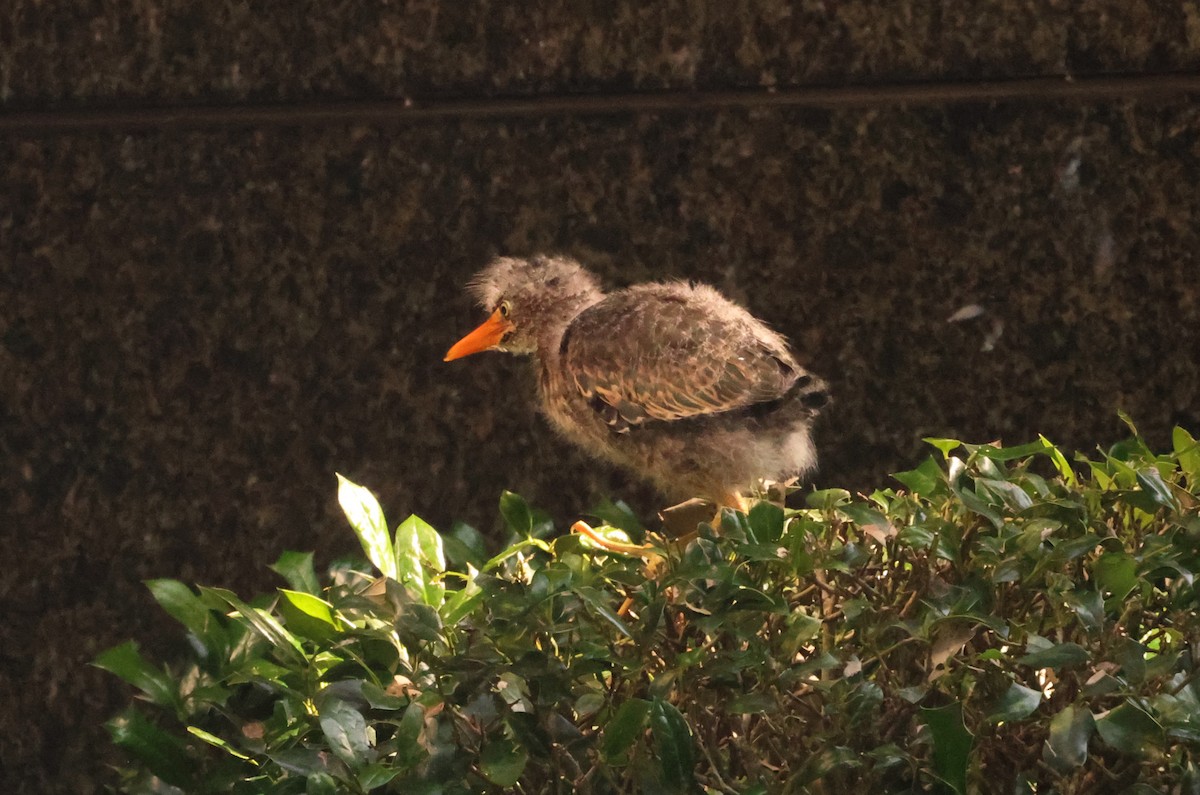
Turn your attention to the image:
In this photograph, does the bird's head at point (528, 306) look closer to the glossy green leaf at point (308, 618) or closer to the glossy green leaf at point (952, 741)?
the glossy green leaf at point (308, 618)

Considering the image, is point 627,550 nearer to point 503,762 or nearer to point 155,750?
point 503,762

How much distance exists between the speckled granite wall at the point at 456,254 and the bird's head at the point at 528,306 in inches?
10.3

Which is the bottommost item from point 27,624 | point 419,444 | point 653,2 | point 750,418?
point 27,624

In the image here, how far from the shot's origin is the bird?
1.70 meters

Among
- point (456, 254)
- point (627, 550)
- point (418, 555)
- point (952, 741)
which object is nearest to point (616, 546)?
point (627, 550)

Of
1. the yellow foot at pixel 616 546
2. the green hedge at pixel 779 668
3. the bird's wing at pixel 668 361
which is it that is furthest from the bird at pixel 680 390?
the green hedge at pixel 779 668

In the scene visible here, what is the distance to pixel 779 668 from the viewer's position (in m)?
1.25

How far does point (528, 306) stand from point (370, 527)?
446 mm

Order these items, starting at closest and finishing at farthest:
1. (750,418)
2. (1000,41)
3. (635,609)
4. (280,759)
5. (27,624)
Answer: (280,759)
(635,609)
(750,418)
(1000,41)
(27,624)

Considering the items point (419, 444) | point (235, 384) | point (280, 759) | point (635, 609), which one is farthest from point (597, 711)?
point (235, 384)

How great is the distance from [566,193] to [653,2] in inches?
13.3

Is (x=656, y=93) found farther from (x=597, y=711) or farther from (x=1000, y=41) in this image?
(x=597, y=711)

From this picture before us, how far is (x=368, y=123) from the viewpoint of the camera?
2104 mm

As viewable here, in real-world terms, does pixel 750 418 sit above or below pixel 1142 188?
below
